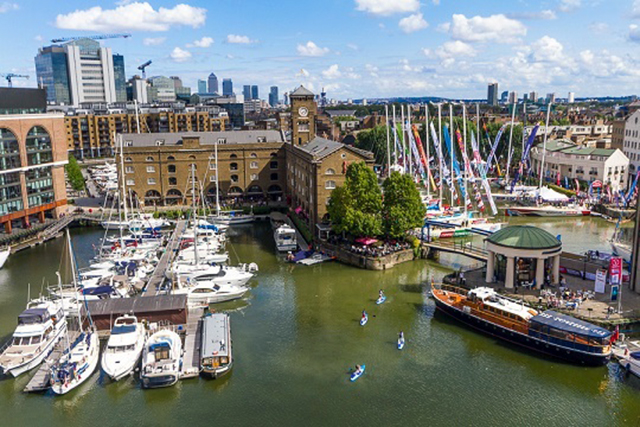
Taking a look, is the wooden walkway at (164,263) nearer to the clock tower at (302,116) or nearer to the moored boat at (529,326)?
the clock tower at (302,116)

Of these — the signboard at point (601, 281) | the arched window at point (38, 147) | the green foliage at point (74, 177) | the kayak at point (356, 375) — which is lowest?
the kayak at point (356, 375)

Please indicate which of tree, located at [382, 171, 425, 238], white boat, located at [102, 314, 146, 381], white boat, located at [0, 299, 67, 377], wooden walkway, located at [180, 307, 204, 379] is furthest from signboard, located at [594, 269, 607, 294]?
white boat, located at [0, 299, 67, 377]

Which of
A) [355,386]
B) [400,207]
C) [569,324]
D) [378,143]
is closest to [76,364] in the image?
[355,386]

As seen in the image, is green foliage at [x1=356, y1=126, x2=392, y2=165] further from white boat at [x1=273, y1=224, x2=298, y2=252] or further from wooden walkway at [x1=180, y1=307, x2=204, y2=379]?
wooden walkway at [x1=180, y1=307, x2=204, y2=379]

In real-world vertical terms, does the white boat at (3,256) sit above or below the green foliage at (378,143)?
below

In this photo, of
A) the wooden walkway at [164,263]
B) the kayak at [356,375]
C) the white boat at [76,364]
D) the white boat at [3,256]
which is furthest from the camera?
the white boat at [3,256]

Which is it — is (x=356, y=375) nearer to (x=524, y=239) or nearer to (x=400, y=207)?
(x=524, y=239)

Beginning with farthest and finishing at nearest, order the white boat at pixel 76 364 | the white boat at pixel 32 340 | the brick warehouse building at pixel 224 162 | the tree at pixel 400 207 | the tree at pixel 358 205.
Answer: the brick warehouse building at pixel 224 162 → the tree at pixel 400 207 → the tree at pixel 358 205 → the white boat at pixel 32 340 → the white boat at pixel 76 364

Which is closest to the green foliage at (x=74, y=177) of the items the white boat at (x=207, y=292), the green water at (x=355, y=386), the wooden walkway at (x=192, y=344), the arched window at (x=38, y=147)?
the arched window at (x=38, y=147)

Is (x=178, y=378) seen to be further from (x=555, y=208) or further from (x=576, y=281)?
(x=555, y=208)
